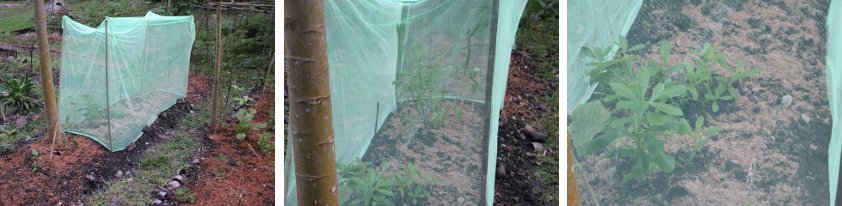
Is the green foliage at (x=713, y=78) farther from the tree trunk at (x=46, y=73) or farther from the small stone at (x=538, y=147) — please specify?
the tree trunk at (x=46, y=73)

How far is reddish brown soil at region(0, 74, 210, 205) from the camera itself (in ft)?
10.0

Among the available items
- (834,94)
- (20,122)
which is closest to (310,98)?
(834,94)

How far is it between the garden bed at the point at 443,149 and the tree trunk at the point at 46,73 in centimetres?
198

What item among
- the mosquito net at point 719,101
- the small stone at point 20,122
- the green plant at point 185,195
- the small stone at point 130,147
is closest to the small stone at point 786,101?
the mosquito net at point 719,101

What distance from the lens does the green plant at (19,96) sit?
161 inches

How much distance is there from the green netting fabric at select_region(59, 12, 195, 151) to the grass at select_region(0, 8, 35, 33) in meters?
1.89

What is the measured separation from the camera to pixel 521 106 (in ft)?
11.5

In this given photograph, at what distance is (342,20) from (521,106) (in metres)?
1.86

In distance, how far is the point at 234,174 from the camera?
11.9 ft

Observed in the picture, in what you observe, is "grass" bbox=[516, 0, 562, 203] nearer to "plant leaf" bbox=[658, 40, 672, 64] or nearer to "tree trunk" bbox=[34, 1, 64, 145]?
"plant leaf" bbox=[658, 40, 672, 64]

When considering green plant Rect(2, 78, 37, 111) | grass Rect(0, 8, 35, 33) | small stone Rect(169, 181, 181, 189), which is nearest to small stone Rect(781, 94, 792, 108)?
small stone Rect(169, 181, 181, 189)

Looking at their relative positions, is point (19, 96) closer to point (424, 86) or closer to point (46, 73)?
point (46, 73)

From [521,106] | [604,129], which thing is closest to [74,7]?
[521,106]

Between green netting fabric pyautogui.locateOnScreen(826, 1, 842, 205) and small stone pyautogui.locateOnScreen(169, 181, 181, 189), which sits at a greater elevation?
green netting fabric pyautogui.locateOnScreen(826, 1, 842, 205)
